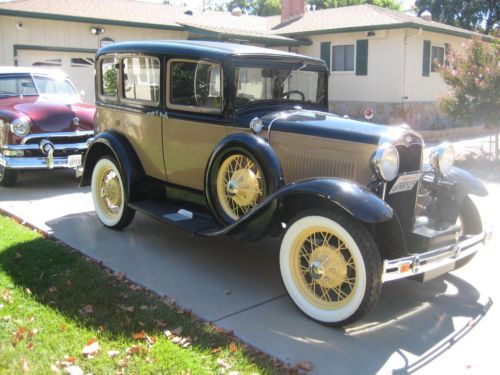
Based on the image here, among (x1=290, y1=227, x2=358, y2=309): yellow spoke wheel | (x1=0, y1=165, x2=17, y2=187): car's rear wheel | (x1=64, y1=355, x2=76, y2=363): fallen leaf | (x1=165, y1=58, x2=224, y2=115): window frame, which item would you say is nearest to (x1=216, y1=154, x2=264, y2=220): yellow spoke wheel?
(x1=165, y1=58, x2=224, y2=115): window frame

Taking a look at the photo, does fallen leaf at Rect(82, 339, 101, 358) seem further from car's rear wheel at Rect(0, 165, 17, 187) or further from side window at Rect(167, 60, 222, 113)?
car's rear wheel at Rect(0, 165, 17, 187)

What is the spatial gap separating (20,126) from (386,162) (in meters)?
5.87

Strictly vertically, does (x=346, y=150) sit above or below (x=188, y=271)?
above

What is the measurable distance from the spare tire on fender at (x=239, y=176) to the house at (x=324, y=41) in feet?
39.3

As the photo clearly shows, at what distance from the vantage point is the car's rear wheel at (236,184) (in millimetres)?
4270

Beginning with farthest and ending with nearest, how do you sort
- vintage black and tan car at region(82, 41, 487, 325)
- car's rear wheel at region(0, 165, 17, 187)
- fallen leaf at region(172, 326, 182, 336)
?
car's rear wheel at region(0, 165, 17, 187)
vintage black and tan car at region(82, 41, 487, 325)
fallen leaf at region(172, 326, 182, 336)

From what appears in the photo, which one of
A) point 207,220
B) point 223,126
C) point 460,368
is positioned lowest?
point 460,368

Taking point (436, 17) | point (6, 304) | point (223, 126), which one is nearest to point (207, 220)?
point (223, 126)

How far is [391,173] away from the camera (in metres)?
3.73

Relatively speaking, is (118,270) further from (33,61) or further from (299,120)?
(33,61)

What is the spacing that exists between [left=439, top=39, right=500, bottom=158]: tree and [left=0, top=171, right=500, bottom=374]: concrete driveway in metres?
6.00

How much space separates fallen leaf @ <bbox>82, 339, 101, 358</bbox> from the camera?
3164 millimetres

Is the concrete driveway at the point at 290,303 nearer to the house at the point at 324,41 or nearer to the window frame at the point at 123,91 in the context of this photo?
the window frame at the point at 123,91

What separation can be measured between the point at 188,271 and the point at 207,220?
0.49m
